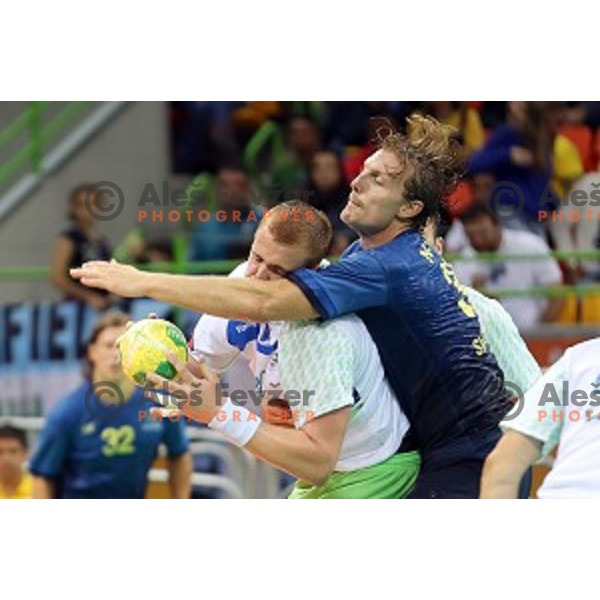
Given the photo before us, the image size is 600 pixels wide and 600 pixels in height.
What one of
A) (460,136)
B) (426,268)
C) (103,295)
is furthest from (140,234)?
(426,268)

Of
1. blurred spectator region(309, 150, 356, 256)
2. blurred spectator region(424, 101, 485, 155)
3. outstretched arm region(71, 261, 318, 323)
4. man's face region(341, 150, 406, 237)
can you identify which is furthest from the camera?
blurred spectator region(424, 101, 485, 155)

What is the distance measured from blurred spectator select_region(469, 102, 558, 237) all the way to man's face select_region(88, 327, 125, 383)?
156cm

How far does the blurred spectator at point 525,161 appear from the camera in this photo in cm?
721

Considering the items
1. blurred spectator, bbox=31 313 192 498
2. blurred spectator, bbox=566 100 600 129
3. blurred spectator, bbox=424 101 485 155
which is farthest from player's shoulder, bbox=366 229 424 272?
blurred spectator, bbox=31 313 192 498

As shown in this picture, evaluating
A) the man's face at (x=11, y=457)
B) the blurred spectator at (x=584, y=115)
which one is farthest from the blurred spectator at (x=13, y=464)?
the blurred spectator at (x=584, y=115)

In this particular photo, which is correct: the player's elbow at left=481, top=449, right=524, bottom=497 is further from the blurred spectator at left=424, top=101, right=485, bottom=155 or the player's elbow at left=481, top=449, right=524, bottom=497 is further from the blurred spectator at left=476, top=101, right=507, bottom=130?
the blurred spectator at left=476, top=101, right=507, bottom=130

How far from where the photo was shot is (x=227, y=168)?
748cm

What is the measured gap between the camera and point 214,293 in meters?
5.61

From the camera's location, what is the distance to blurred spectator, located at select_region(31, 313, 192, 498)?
7301 millimetres

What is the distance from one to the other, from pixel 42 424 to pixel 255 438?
2.04 metres

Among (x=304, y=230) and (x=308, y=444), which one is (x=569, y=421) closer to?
(x=308, y=444)

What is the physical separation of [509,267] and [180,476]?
5.11 feet

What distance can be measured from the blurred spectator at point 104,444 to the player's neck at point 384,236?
5.76ft

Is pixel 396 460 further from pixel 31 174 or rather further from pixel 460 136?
pixel 31 174
